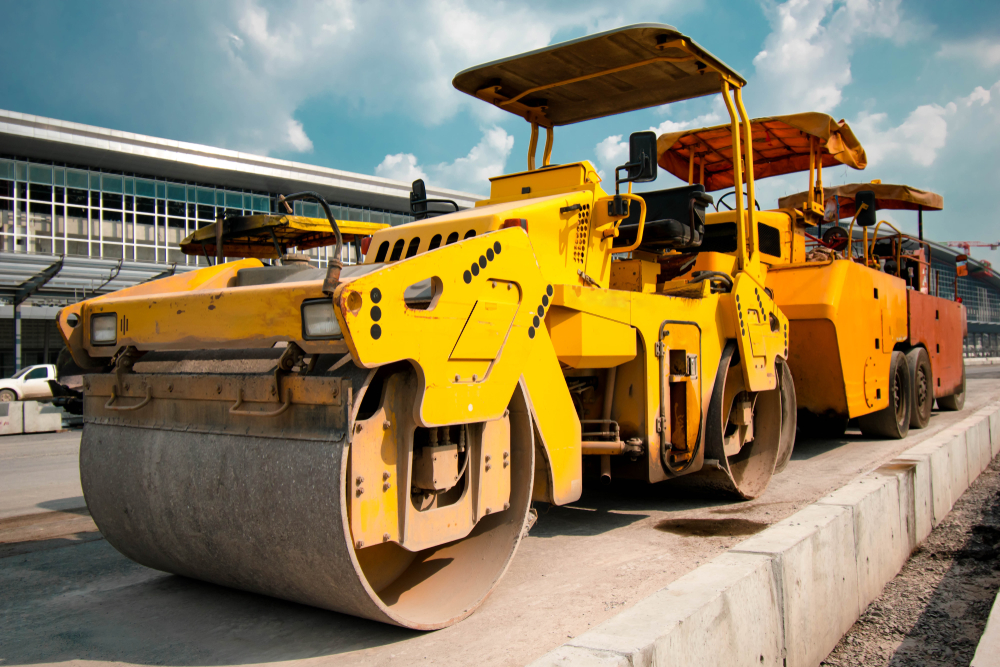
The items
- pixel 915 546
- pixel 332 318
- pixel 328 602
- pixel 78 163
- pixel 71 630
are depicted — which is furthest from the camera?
pixel 78 163

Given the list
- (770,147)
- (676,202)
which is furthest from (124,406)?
(770,147)

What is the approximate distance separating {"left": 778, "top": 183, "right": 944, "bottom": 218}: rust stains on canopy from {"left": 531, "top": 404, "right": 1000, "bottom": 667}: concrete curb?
6.04 meters

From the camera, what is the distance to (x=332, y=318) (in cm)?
277

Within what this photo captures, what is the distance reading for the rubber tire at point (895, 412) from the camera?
8.78 meters

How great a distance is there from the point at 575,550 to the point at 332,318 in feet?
7.79

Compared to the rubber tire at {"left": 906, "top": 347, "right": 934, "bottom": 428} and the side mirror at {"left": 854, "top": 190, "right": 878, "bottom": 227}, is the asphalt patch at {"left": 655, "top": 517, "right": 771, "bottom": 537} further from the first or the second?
the rubber tire at {"left": 906, "top": 347, "right": 934, "bottom": 428}

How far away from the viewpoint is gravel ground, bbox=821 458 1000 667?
11.0 feet

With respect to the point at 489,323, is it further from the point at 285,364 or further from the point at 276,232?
the point at 276,232

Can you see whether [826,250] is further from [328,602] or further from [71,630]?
[71,630]

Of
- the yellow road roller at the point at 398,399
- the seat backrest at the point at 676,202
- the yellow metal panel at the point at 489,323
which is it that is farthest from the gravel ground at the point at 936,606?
the seat backrest at the point at 676,202

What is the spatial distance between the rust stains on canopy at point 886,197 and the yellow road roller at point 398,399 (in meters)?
5.83

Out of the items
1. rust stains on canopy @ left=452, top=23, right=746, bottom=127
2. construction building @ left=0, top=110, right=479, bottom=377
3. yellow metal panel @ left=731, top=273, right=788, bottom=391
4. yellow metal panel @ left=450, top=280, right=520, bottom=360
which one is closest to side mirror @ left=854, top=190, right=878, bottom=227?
yellow metal panel @ left=731, top=273, right=788, bottom=391

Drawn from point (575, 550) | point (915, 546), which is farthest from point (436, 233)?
point (915, 546)

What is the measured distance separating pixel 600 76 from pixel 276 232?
10.5ft
